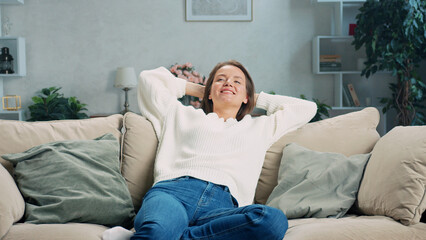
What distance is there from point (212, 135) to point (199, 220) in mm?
487

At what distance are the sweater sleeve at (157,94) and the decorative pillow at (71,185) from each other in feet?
1.34

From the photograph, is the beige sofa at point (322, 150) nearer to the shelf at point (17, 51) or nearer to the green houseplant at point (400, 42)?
the green houseplant at point (400, 42)

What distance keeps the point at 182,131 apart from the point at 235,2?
3374 mm

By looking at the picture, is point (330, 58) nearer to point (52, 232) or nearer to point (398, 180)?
point (398, 180)

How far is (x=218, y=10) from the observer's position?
17.1 feet

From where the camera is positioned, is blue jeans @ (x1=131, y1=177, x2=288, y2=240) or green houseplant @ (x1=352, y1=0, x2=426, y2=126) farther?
green houseplant @ (x1=352, y1=0, x2=426, y2=126)

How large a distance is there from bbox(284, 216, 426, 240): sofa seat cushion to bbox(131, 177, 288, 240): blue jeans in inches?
3.6

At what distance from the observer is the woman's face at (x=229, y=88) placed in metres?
2.40

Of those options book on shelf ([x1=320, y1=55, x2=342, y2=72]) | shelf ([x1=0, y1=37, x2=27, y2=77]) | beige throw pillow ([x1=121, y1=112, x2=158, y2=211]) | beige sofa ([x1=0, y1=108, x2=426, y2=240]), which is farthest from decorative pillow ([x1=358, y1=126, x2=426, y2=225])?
shelf ([x1=0, y1=37, x2=27, y2=77])

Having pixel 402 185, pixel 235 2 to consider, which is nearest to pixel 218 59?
pixel 235 2

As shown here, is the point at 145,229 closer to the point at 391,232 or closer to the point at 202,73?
the point at 391,232

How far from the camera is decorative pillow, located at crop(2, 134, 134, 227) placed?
1767mm

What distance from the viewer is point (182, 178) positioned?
6.39ft

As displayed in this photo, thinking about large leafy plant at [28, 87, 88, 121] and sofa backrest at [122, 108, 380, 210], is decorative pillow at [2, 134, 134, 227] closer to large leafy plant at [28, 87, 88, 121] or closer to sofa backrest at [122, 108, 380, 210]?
sofa backrest at [122, 108, 380, 210]
